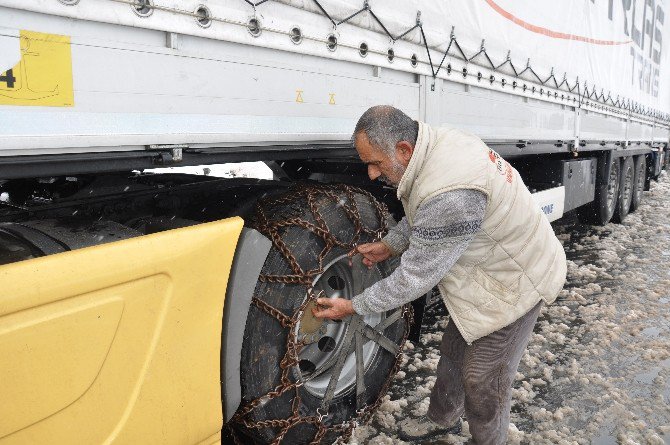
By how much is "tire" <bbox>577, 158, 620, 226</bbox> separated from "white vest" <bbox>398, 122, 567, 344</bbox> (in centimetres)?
566

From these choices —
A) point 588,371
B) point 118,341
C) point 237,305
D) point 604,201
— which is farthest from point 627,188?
point 118,341

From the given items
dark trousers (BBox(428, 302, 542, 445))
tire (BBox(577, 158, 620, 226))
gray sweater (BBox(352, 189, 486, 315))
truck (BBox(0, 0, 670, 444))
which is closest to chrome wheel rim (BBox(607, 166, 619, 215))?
tire (BBox(577, 158, 620, 226))

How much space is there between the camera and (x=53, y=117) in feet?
4.58

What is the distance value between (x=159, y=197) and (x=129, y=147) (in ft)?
2.57

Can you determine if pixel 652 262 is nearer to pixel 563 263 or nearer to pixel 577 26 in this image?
pixel 577 26

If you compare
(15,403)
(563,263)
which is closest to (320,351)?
(563,263)

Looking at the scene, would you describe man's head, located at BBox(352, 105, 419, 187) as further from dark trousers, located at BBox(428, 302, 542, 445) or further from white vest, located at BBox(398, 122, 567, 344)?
dark trousers, located at BBox(428, 302, 542, 445)

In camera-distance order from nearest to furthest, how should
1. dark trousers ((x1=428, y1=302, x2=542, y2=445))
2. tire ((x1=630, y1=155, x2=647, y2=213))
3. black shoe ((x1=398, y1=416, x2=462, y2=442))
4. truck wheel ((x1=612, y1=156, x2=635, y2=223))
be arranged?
dark trousers ((x1=428, y1=302, x2=542, y2=445)), black shoe ((x1=398, y1=416, x2=462, y2=442)), truck wheel ((x1=612, y1=156, x2=635, y2=223)), tire ((x1=630, y1=155, x2=647, y2=213))

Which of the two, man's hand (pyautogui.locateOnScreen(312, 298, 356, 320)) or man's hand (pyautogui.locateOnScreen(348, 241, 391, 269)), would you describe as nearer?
man's hand (pyautogui.locateOnScreen(312, 298, 356, 320))

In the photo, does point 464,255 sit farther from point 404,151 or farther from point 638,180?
point 638,180

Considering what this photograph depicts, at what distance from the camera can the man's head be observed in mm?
2029

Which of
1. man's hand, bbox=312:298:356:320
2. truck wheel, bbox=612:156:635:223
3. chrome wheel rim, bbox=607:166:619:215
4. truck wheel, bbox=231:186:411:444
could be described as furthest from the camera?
truck wheel, bbox=612:156:635:223

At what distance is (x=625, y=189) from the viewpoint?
8.52 m

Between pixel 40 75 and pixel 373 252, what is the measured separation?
1527 millimetres
